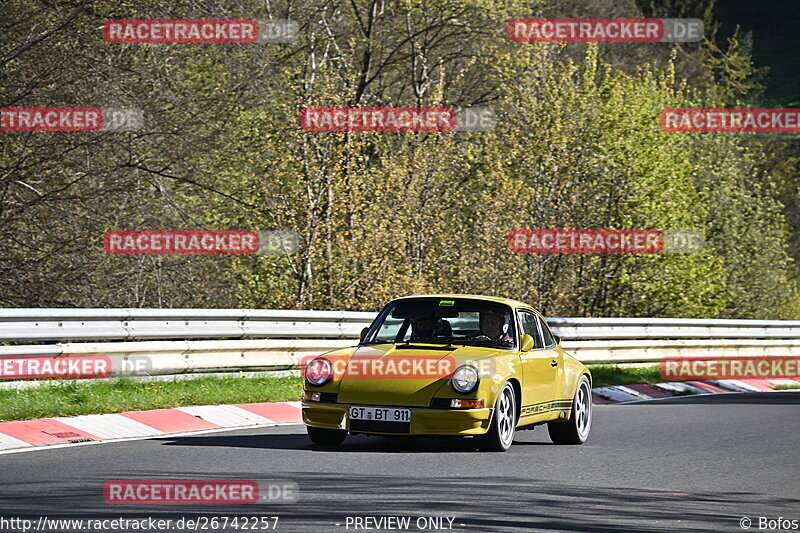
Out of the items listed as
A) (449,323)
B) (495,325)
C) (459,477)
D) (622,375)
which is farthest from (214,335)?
(622,375)

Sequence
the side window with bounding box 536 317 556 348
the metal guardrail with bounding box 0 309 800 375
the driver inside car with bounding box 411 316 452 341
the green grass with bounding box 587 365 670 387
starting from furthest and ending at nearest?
the green grass with bounding box 587 365 670 387 → the side window with bounding box 536 317 556 348 → the metal guardrail with bounding box 0 309 800 375 → the driver inside car with bounding box 411 316 452 341

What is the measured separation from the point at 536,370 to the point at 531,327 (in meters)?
0.70

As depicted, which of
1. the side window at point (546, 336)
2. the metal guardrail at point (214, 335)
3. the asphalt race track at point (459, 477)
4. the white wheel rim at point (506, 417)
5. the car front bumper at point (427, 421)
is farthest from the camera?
the side window at point (546, 336)

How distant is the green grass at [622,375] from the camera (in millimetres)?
20688

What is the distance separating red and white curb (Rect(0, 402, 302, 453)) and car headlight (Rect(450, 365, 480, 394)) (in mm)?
2900

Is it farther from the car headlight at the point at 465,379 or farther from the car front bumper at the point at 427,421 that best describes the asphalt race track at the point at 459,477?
the car headlight at the point at 465,379

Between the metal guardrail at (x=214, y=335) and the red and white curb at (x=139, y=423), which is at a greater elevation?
the metal guardrail at (x=214, y=335)

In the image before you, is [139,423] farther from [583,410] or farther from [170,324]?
[583,410]

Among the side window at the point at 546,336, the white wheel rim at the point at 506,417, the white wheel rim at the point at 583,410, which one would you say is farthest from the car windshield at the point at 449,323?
the white wheel rim at the point at 583,410

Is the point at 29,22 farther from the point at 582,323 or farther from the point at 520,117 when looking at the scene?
the point at 520,117

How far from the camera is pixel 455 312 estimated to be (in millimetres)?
11656

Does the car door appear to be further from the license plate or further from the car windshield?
the license plate

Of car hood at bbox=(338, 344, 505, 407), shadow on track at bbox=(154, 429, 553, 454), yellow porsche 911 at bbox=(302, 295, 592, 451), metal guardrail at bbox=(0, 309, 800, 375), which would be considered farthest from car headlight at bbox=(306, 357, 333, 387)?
metal guardrail at bbox=(0, 309, 800, 375)

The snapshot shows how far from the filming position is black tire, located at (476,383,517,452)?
10766 millimetres
